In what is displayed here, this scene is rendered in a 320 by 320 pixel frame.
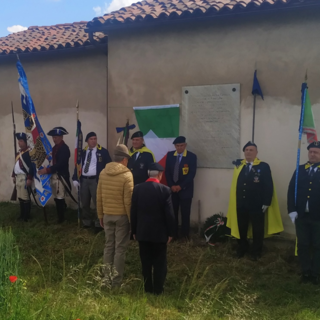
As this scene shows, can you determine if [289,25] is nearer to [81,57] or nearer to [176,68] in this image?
[176,68]

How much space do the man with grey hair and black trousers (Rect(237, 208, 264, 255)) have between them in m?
2.14

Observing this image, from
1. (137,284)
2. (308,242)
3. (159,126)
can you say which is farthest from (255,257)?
(159,126)

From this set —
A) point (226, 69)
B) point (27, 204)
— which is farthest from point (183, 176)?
point (27, 204)

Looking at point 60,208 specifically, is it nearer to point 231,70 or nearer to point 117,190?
point 117,190

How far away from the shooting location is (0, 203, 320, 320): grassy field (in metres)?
3.17

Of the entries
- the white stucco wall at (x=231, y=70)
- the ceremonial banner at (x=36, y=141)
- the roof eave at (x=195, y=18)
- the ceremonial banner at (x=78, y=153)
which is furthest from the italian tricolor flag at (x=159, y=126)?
the ceremonial banner at (x=36, y=141)

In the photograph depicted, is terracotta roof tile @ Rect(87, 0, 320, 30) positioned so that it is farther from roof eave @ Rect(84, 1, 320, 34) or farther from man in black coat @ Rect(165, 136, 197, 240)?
man in black coat @ Rect(165, 136, 197, 240)

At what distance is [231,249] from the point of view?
605cm

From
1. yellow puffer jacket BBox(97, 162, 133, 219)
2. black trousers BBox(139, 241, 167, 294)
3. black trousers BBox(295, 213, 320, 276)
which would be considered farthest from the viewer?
black trousers BBox(295, 213, 320, 276)

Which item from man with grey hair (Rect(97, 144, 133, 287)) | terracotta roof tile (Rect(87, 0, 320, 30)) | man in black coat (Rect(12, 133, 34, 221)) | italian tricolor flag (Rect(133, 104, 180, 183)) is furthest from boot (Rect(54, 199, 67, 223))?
terracotta roof tile (Rect(87, 0, 320, 30))

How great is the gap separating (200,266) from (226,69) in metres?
3.60

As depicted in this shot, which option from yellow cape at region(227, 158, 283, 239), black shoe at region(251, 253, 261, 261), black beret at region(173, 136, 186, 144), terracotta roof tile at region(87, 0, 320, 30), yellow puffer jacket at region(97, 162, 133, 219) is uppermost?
terracotta roof tile at region(87, 0, 320, 30)

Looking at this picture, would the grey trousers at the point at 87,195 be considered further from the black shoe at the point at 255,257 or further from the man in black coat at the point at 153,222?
the black shoe at the point at 255,257

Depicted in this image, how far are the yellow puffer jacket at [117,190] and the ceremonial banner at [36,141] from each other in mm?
3114
